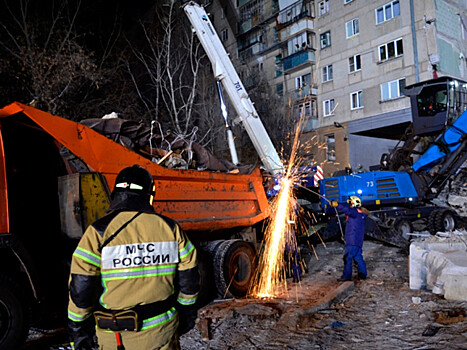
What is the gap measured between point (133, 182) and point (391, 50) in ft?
75.2

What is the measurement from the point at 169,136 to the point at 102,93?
9658 millimetres

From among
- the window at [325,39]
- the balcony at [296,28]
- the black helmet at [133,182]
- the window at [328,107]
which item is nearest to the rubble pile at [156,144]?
the black helmet at [133,182]

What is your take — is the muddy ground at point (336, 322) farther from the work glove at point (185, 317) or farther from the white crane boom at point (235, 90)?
the white crane boom at point (235, 90)

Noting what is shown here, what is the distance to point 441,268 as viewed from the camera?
18.9 feet

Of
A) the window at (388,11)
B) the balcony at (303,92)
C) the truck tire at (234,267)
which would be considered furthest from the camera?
the balcony at (303,92)

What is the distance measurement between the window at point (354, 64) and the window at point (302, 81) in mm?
3018

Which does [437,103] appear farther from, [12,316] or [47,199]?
[12,316]

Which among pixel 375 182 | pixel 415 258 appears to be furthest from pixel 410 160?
pixel 415 258

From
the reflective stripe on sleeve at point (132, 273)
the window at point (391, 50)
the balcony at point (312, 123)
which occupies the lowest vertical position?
the reflective stripe on sleeve at point (132, 273)

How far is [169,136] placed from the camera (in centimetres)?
630

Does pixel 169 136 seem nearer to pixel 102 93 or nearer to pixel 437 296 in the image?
pixel 437 296

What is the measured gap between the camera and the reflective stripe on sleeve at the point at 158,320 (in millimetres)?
2162

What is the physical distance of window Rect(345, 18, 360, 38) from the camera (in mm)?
24117

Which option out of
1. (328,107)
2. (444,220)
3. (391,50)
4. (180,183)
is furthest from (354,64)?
(180,183)
